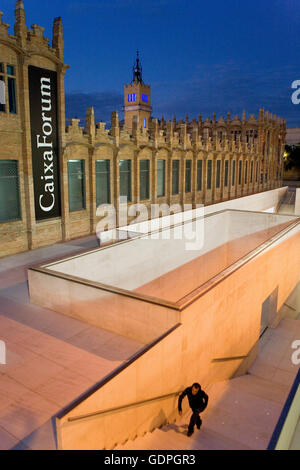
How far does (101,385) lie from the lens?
646 centimetres

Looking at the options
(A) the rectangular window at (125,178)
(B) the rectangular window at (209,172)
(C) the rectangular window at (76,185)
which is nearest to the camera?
(C) the rectangular window at (76,185)

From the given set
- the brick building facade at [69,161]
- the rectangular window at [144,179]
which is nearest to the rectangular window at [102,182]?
the brick building facade at [69,161]

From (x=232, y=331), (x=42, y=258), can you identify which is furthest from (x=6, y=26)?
(x=232, y=331)

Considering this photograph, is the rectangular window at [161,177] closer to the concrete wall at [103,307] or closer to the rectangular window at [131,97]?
the concrete wall at [103,307]

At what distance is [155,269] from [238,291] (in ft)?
24.0

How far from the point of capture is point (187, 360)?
9383 mm

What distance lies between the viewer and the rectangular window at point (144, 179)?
26531 millimetres

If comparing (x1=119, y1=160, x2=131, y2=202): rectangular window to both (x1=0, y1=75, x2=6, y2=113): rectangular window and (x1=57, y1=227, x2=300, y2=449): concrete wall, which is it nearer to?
(x1=0, y1=75, x2=6, y2=113): rectangular window

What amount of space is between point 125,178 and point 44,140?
7444 mm

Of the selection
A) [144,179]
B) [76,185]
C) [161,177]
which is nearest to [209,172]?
[161,177]

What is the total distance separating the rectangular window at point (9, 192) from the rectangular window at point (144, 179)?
35.8 ft

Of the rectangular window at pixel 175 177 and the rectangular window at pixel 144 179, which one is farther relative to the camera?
the rectangular window at pixel 175 177

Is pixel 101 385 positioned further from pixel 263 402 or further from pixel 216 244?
pixel 216 244

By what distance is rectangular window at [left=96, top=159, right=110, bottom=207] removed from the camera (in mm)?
22297
